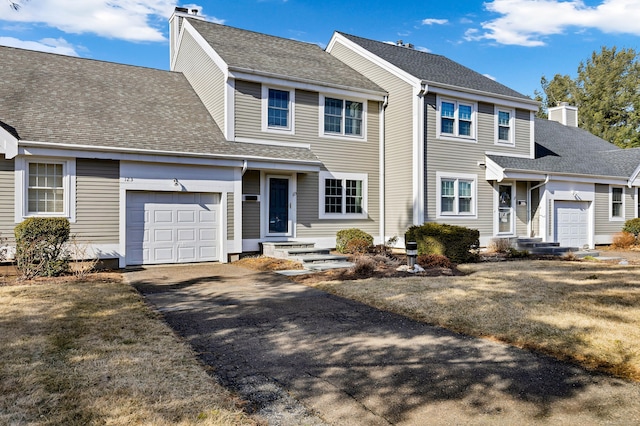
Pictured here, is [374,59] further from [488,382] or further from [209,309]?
[488,382]

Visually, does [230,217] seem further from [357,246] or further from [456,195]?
[456,195]

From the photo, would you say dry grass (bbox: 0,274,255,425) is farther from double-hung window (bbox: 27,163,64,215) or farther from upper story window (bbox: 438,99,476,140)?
upper story window (bbox: 438,99,476,140)

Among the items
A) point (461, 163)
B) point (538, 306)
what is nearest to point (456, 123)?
point (461, 163)

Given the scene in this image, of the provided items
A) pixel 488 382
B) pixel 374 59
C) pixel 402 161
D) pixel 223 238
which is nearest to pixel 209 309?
pixel 488 382

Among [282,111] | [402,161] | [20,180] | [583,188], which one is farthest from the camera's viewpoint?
[583,188]

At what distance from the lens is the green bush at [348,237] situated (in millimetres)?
15542

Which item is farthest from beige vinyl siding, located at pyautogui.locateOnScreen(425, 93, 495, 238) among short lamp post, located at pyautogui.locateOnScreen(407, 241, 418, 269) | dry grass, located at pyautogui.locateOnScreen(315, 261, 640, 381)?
dry grass, located at pyautogui.locateOnScreen(315, 261, 640, 381)

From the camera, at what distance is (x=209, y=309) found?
7.59 metres

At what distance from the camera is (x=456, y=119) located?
17.1 metres

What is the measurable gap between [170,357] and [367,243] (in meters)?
11.0

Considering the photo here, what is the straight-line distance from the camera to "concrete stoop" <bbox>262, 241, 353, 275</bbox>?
12.6 metres

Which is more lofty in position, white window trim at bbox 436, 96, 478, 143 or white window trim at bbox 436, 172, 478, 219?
white window trim at bbox 436, 96, 478, 143

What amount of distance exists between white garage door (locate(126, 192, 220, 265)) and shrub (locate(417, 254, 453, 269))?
239 inches

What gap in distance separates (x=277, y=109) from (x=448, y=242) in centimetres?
696
